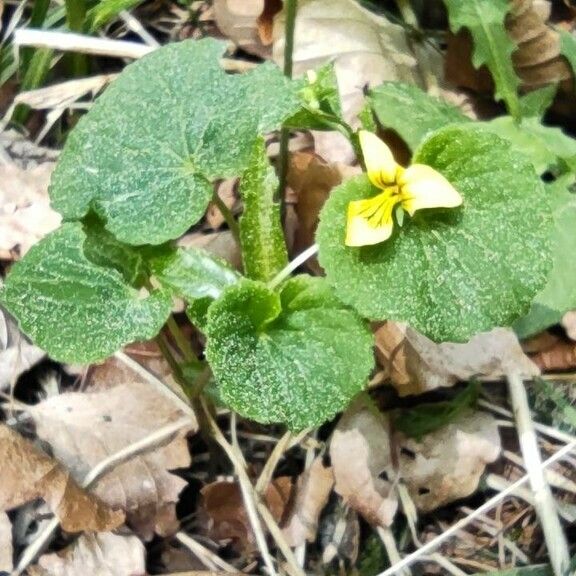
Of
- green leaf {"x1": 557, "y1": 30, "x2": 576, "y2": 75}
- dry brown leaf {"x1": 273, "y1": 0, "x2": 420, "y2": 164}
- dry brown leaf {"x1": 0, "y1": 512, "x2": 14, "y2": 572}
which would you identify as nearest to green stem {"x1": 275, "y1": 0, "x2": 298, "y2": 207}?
dry brown leaf {"x1": 273, "y1": 0, "x2": 420, "y2": 164}

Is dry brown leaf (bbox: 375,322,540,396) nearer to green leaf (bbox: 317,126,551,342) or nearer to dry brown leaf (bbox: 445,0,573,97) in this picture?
green leaf (bbox: 317,126,551,342)

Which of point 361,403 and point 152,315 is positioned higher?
point 152,315

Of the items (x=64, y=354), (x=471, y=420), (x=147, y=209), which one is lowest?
(x=471, y=420)

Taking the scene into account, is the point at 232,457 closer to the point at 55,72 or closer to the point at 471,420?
the point at 471,420

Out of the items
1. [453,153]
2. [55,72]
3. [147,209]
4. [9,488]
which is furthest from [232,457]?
[55,72]

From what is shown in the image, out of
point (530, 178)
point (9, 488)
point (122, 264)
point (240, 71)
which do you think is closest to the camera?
point (530, 178)

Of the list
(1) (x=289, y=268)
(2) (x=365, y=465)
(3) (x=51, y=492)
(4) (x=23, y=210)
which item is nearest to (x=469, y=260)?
(1) (x=289, y=268)

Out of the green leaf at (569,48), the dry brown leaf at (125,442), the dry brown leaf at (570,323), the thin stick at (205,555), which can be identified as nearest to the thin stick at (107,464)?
the dry brown leaf at (125,442)
